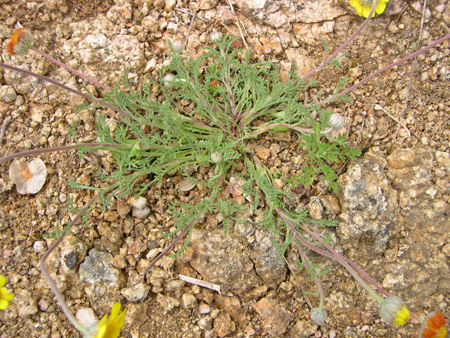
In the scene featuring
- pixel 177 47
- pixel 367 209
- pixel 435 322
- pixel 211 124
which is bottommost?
pixel 435 322

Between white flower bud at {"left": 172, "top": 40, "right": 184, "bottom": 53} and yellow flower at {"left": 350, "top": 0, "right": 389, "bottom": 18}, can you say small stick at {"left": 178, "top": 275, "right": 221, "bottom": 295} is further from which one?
yellow flower at {"left": 350, "top": 0, "right": 389, "bottom": 18}

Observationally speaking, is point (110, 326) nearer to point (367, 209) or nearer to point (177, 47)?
point (367, 209)

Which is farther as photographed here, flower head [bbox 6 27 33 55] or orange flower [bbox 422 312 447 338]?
flower head [bbox 6 27 33 55]

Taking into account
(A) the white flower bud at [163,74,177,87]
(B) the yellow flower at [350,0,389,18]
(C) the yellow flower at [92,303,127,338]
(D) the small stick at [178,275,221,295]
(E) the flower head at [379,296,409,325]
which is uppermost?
(B) the yellow flower at [350,0,389,18]

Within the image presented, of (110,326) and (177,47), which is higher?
(177,47)

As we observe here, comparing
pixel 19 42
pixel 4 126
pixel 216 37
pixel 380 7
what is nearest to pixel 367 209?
pixel 380 7

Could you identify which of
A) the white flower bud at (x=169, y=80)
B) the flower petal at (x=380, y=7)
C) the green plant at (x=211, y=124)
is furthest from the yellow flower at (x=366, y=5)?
the white flower bud at (x=169, y=80)

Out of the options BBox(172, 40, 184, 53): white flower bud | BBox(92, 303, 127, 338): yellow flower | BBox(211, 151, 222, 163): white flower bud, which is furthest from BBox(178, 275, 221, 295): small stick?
BBox(172, 40, 184, 53): white flower bud
